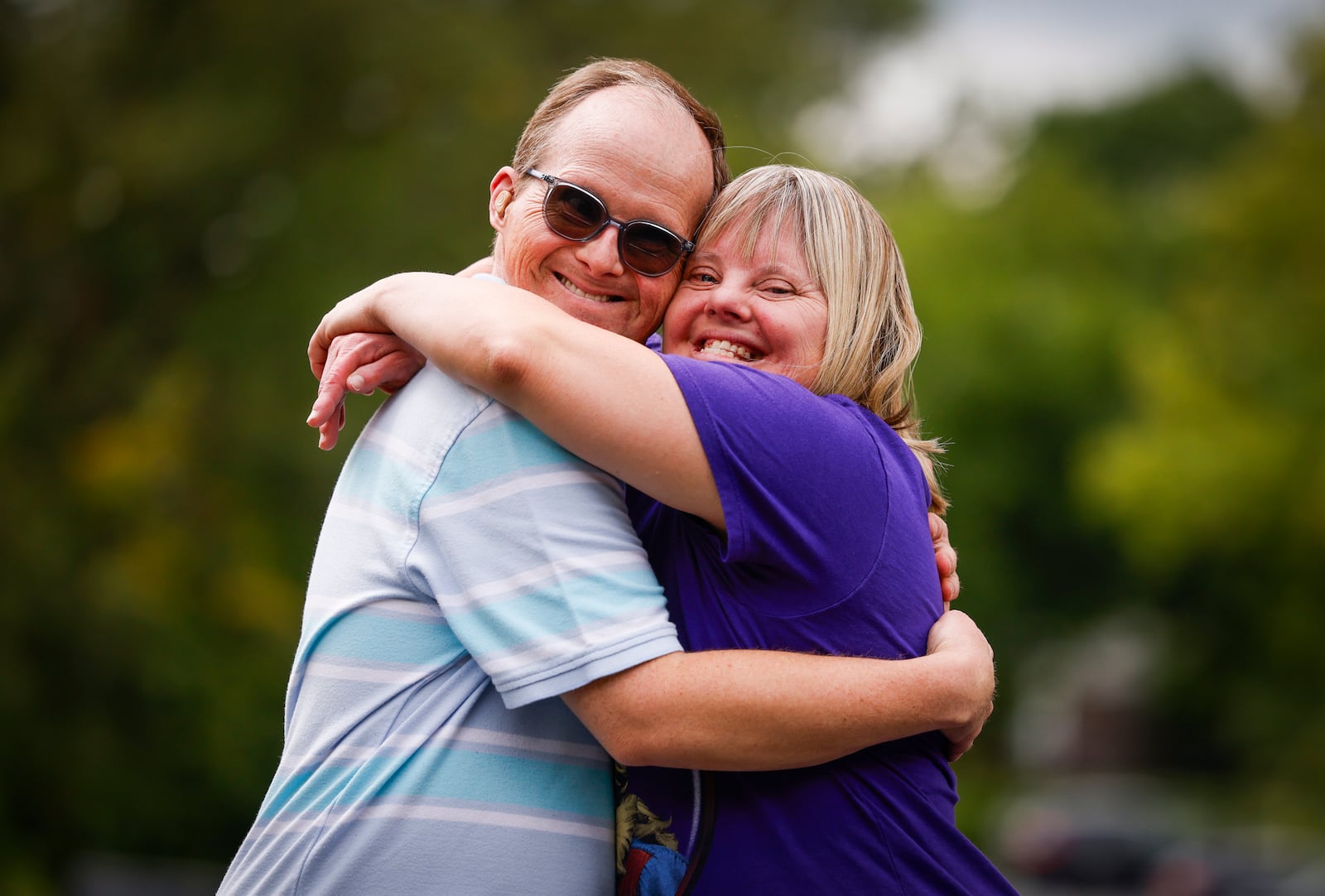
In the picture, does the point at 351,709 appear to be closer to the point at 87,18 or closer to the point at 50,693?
the point at 50,693

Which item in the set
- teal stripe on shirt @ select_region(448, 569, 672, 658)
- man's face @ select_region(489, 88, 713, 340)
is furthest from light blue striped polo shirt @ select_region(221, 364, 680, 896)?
man's face @ select_region(489, 88, 713, 340)

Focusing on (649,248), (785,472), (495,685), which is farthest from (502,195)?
(495,685)

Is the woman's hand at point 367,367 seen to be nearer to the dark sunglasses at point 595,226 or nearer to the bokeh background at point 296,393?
the dark sunglasses at point 595,226

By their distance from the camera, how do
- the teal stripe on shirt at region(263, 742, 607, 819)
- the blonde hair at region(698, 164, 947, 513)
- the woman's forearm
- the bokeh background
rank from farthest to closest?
the bokeh background < the blonde hair at region(698, 164, 947, 513) < the teal stripe on shirt at region(263, 742, 607, 819) < the woman's forearm

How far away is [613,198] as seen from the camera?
8.44 ft

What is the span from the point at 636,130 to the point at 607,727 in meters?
1.19

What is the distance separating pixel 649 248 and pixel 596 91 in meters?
0.34

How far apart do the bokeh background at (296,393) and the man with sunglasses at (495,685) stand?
351 inches

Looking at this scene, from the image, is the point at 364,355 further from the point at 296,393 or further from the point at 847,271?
the point at 296,393

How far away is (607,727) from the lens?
2.06 meters

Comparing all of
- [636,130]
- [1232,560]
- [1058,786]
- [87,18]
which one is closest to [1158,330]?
[1232,560]

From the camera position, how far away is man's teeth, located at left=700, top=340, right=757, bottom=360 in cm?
260

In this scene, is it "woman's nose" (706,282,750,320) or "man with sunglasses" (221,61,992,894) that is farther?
"woman's nose" (706,282,750,320)

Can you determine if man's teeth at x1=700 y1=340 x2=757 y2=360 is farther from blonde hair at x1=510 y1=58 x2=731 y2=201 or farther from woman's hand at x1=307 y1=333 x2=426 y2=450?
woman's hand at x1=307 y1=333 x2=426 y2=450
